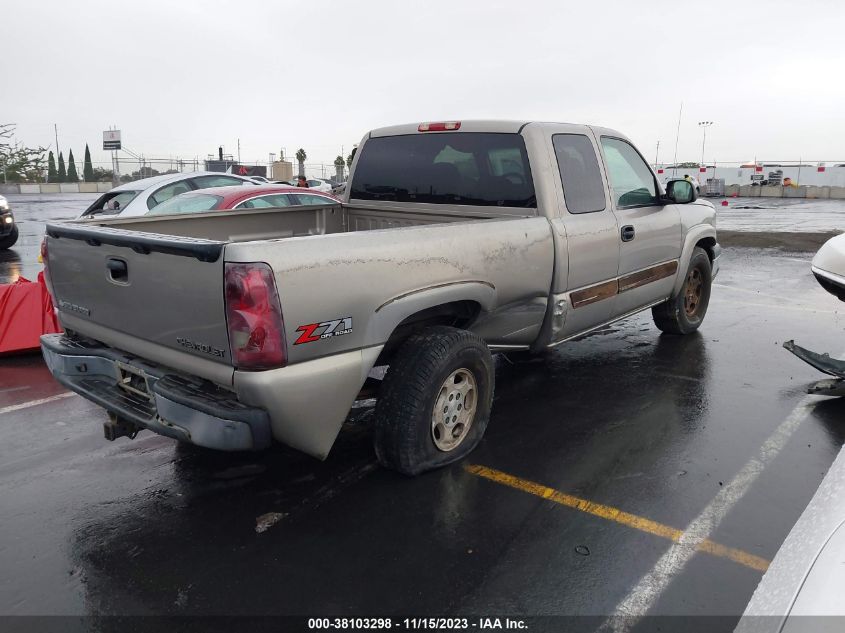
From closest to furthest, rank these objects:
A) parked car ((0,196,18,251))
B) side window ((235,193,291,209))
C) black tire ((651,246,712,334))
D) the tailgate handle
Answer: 1. the tailgate handle
2. black tire ((651,246,712,334))
3. side window ((235,193,291,209))
4. parked car ((0,196,18,251))

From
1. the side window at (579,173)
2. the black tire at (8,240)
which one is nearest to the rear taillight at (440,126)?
the side window at (579,173)

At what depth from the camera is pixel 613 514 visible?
3363mm

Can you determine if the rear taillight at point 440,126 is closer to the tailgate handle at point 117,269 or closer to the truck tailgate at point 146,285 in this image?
the truck tailgate at point 146,285

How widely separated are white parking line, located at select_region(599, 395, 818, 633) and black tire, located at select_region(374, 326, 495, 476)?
1279 millimetres

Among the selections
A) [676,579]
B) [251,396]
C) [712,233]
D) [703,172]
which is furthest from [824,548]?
[703,172]

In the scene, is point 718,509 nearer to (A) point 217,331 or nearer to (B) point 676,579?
(B) point 676,579

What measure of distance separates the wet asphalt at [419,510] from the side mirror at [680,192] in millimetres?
1523

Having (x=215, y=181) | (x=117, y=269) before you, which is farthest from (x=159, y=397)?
(x=215, y=181)

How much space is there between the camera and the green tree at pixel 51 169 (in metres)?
56.0

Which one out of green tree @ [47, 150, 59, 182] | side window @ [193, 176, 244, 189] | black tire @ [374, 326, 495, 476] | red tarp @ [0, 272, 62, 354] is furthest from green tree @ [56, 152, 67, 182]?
black tire @ [374, 326, 495, 476]

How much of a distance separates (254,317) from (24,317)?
14.9 ft

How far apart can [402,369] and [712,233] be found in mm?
4487

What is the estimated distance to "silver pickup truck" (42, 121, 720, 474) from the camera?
9.28ft

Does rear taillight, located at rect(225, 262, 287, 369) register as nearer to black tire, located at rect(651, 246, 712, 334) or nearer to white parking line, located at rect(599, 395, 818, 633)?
white parking line, located at rect(599, 395, 818, 633)
